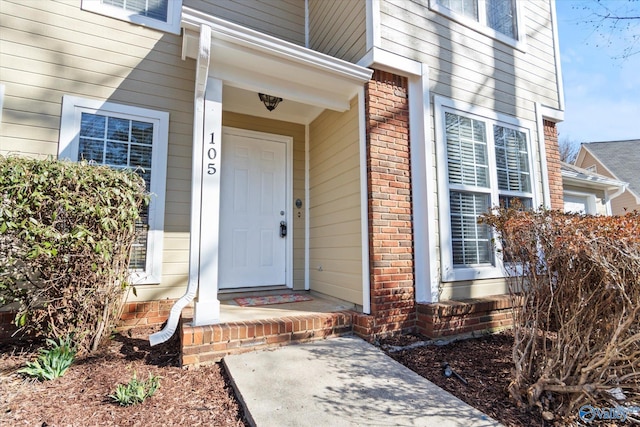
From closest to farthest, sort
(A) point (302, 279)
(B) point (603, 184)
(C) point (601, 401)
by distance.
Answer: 1. (C) point (601, 401)
2. (A) point (302, 279)
3. (B) point (603, 184)

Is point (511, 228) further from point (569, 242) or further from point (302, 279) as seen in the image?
point (302, 279)

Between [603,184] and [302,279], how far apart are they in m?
7.94

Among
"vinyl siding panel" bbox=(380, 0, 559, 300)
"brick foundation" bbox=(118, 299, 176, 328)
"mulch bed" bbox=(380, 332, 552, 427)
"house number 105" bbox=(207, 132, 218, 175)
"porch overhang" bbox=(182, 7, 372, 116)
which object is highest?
"vinyl siding panel" bbox=(380, 0, 559, 300)

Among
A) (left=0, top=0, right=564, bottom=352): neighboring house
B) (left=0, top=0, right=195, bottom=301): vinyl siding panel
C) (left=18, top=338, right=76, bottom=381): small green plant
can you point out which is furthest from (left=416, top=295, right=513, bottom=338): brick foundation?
(left=18, top=338, right=76, bottom=381): small green plant

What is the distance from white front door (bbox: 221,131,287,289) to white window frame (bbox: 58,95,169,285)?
2.35 ft

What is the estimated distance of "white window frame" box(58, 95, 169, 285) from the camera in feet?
10.8

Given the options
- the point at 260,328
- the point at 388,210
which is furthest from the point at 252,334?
the point at 388,210

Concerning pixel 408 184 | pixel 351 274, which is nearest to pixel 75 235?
pixel 351 274

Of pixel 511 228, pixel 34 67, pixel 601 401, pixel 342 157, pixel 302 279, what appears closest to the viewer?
pixel 601 401

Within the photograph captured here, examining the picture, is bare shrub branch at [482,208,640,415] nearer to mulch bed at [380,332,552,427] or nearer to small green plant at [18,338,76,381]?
mulch bed at [380,332,552,427]

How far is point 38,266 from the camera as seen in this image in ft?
8.24

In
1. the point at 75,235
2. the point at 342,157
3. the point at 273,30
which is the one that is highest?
the point at 273,30

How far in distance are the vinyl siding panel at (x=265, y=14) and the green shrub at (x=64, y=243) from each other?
8.81ft

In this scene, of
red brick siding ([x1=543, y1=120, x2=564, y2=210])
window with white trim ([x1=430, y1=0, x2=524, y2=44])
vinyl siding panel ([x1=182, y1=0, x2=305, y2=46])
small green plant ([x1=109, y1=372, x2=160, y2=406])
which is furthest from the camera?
red brick siding ([x1=543, y1=120, x2=564, y2=210])
